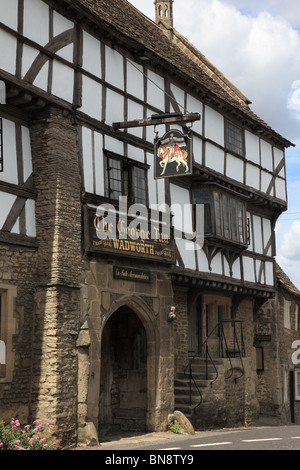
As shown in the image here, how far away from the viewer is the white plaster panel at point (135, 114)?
18234 mm

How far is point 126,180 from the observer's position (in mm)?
18000

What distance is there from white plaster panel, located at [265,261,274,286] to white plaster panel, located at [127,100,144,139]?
29.7 ft

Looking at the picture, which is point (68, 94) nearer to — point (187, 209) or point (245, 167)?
point (187, 209)

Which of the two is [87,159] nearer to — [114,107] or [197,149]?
[114,107]

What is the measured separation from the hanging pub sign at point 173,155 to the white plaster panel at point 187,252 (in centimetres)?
333

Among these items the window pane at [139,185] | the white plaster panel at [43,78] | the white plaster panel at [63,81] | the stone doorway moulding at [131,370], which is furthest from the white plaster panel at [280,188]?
the white plaster panel at [43,78]

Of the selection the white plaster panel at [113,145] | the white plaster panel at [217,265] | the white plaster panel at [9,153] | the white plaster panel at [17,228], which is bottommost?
the white plaster panel at [17,228]

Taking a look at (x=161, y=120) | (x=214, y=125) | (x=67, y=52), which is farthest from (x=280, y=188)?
(x=67, y=52)

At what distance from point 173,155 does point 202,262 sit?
15.9 ft

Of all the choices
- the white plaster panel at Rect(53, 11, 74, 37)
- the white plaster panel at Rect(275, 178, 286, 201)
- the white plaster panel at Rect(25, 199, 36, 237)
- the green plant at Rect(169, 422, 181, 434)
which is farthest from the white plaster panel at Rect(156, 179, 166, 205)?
the white plaster panel at Rect(275, 178, 286, 201)

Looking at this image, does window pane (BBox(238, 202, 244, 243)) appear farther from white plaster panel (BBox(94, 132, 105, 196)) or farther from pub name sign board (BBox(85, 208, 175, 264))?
white plaster panel (BBox(94, 132, 105, 196))

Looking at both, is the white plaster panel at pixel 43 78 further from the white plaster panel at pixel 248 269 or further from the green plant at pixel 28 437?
the white plaster panel at pixel 248 269
